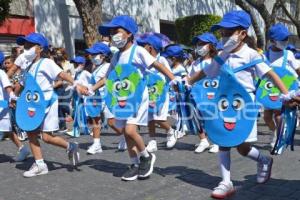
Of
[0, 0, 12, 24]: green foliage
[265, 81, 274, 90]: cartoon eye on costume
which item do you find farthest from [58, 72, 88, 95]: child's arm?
[0, 0, 12, 24]: green foliage

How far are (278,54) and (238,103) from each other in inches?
102

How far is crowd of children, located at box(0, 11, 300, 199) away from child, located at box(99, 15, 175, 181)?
1 centimetres

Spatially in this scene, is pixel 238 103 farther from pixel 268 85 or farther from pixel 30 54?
pixel 30 54

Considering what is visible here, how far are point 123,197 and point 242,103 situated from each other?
152cm

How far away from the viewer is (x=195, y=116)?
7.51 metres

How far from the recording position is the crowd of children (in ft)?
16.2

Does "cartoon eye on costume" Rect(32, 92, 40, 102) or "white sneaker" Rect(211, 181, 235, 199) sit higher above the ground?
"cartoon eye on costume" Rect(32, 92, 40, 102)

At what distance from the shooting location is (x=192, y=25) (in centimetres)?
2131

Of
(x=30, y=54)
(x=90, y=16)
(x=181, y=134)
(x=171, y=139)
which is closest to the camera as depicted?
(x=30, y=54)

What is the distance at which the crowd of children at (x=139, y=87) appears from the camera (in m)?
4.93

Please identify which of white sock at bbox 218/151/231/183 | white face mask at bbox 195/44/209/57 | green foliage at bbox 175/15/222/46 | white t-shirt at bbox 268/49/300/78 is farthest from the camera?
green foliage at bbox 175/15/222/46

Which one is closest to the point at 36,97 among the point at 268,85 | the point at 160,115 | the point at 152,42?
the point at 160,115

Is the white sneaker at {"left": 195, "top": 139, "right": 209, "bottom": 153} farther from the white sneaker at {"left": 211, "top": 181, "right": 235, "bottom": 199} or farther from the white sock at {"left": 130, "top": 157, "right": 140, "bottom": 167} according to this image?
the white sneaker at {"left": 211, "top": 181, "right": 235, "bottom": 199}

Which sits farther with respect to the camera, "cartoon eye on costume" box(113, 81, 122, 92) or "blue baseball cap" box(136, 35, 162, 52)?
"blue baseball cap" box(136, 35, 162, 52)
